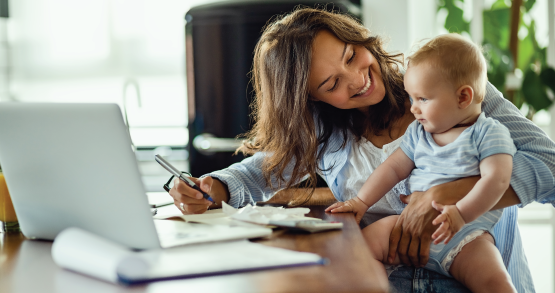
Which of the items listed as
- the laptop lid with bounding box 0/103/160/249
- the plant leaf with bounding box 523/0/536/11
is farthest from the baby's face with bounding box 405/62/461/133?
the plant leaf with bounding box 523/0/536/11

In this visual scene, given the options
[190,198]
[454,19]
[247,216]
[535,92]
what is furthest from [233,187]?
[454,19]

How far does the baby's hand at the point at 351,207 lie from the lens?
1171 millimetres

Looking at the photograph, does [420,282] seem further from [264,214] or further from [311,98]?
[311,98]

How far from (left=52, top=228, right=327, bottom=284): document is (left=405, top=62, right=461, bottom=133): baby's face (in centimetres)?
61

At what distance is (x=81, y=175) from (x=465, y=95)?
86cm

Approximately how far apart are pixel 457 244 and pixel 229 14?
2.01 m

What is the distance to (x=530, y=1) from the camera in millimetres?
2662

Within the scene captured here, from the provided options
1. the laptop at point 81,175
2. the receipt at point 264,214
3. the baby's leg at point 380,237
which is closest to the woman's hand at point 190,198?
the receipt at point 264,214

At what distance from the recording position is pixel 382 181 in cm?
125

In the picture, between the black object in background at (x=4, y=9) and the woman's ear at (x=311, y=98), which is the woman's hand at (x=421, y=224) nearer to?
the woman's ear at (x=311, y=98)

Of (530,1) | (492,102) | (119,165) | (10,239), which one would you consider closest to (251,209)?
(119,165)

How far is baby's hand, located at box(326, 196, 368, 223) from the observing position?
1.17 metres

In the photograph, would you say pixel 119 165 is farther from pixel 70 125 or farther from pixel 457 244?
pixel 457 244

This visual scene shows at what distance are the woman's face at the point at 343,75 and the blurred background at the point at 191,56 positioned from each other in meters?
0.28
